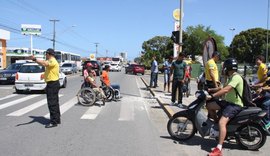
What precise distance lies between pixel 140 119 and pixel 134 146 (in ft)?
11.0

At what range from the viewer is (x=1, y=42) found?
161 ft

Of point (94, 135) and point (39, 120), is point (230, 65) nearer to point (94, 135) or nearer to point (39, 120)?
point (94, 135)

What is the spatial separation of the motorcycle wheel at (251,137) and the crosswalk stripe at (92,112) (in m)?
4.72

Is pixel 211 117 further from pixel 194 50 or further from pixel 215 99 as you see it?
pixel 194 50

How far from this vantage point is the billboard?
57.8 meters

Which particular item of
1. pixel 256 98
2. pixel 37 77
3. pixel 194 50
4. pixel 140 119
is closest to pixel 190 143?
pixel 256 98

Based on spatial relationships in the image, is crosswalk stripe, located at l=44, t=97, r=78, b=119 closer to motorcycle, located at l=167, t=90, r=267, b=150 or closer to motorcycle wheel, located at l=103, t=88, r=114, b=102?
motorcycle wheel, located at l=103, t=88, r=114, b=102

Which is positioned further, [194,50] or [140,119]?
[194,50]

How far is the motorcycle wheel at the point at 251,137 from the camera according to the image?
6719 mm

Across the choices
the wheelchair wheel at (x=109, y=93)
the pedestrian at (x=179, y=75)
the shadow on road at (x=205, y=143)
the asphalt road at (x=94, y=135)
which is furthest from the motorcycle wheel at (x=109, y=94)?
the shadow on road at (x=205, y=143)

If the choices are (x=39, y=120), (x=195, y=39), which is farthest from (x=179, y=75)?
(x=195, y=39)

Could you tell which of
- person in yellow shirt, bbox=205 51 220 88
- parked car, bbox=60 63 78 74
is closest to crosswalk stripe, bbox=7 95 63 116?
person in yellow shirt, bbox=205 51 220 88

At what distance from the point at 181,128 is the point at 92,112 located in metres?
4.54

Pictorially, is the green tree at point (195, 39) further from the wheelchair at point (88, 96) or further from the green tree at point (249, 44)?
the wheelchair at point (88, 96)
